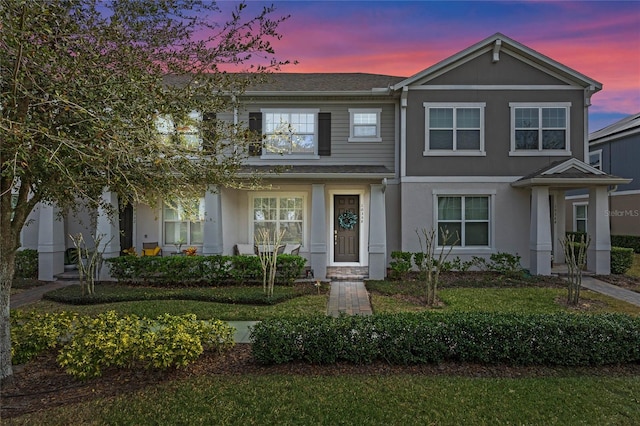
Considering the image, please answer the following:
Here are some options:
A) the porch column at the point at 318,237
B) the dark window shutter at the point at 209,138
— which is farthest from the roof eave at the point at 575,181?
the dark window shutter at the point at 209,138

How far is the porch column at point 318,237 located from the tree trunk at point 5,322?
7.56m

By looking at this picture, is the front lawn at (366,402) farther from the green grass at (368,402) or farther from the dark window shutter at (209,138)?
the dark window shutter at (209,138)

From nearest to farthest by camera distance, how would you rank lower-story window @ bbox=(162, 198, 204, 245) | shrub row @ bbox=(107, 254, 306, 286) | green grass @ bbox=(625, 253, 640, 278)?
shrub row @ bbox=(107, 254, 306, 286)
green grass @ bbox=(625, 253, 640, 278)
lower-story window @ bbox=(162, 198, 204, 245)

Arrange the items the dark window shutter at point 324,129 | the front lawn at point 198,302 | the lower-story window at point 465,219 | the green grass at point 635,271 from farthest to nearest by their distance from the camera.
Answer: the dark window shutter at point 324,129 → the lower-story window at point 465,219 → the green grass at point 635,271 → the front lawn at point 198,302

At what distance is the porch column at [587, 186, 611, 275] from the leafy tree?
1162 centimetres

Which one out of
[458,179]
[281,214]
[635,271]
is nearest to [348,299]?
[281,214]

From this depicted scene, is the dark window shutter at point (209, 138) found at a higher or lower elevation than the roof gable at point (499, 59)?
lower

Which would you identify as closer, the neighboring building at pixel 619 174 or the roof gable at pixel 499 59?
the roof gable at pixel 499 59

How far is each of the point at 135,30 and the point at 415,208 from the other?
32.0ft

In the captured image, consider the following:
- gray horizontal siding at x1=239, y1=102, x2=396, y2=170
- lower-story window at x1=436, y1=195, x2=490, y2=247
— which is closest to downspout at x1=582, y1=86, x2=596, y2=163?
lower-story window at x1=436, y1=195, x2=490, y2=247

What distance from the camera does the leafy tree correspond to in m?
3.58

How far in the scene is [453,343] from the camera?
4.88 metres

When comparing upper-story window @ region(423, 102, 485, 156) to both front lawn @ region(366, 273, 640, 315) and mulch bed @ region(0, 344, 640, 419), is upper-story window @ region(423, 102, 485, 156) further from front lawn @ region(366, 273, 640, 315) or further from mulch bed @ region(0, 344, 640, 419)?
mulch bed @ region(0, 344, 640, 419)

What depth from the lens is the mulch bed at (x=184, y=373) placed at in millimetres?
4055
